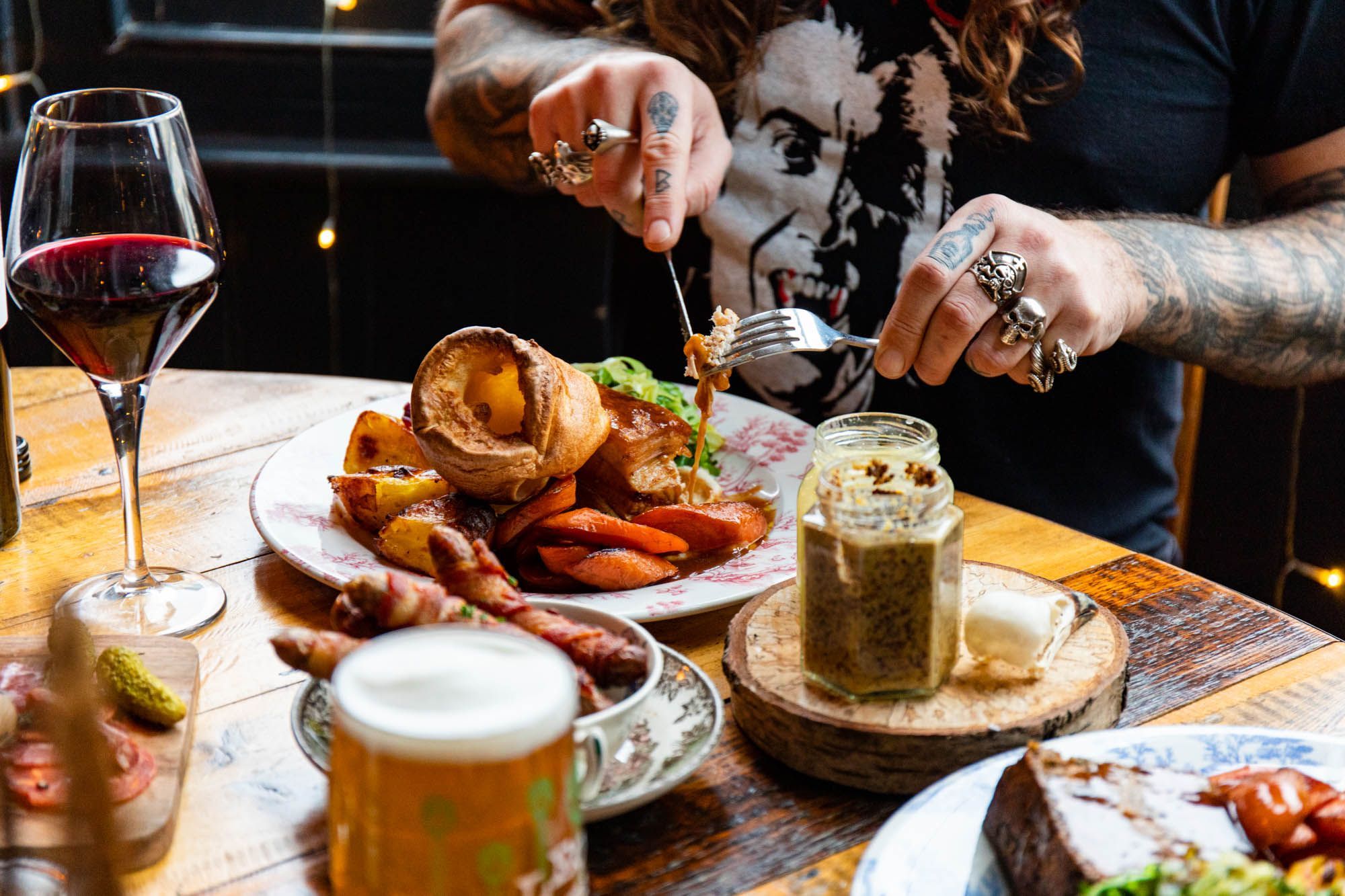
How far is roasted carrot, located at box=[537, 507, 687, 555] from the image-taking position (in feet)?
4.04

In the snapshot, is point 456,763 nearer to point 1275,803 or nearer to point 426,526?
point 1275,803

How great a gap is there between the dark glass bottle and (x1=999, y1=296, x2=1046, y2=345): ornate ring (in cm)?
102

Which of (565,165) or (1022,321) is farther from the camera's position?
(565,165)

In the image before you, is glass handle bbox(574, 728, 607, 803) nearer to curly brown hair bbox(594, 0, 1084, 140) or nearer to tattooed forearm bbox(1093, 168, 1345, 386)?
tattooed forearm bbox(1093, 168, 1345, 386)

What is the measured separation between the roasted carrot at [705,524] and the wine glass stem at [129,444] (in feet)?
1.61

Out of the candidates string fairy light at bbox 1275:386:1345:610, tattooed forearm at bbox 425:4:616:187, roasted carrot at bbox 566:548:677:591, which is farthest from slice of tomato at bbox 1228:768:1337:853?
string fairy light at bbox 1275:386:1345:610

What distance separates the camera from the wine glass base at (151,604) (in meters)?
1.11

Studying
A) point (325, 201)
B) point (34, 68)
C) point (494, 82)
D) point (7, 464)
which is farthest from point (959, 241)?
point (34, 68)

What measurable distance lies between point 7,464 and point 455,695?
3.00 ft

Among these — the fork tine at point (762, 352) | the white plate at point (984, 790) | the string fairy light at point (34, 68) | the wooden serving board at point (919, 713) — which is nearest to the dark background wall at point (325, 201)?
the string fairy light at point (34, 68)

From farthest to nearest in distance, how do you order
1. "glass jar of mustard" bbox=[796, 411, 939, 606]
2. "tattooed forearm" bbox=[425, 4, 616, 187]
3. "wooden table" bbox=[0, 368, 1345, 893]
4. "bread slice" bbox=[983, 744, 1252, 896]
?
"tattooed forearm" bbox=[425, 4, 616, 187], "glass jar of mustard" bbox=[796, 411, 939, 606], "wooden table" bbox=[0, 368, 1345, 893], "bread slice" bbox=[983, 744, 1252, 896]

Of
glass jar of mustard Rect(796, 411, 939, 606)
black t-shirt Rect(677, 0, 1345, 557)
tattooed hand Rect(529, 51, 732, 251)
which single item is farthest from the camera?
black t-shirt Rect(677, 0, 1345, 557)

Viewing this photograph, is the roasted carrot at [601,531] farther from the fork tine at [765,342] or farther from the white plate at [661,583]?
the fork tine at [765,342]

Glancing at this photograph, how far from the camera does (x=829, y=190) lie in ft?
6.46
